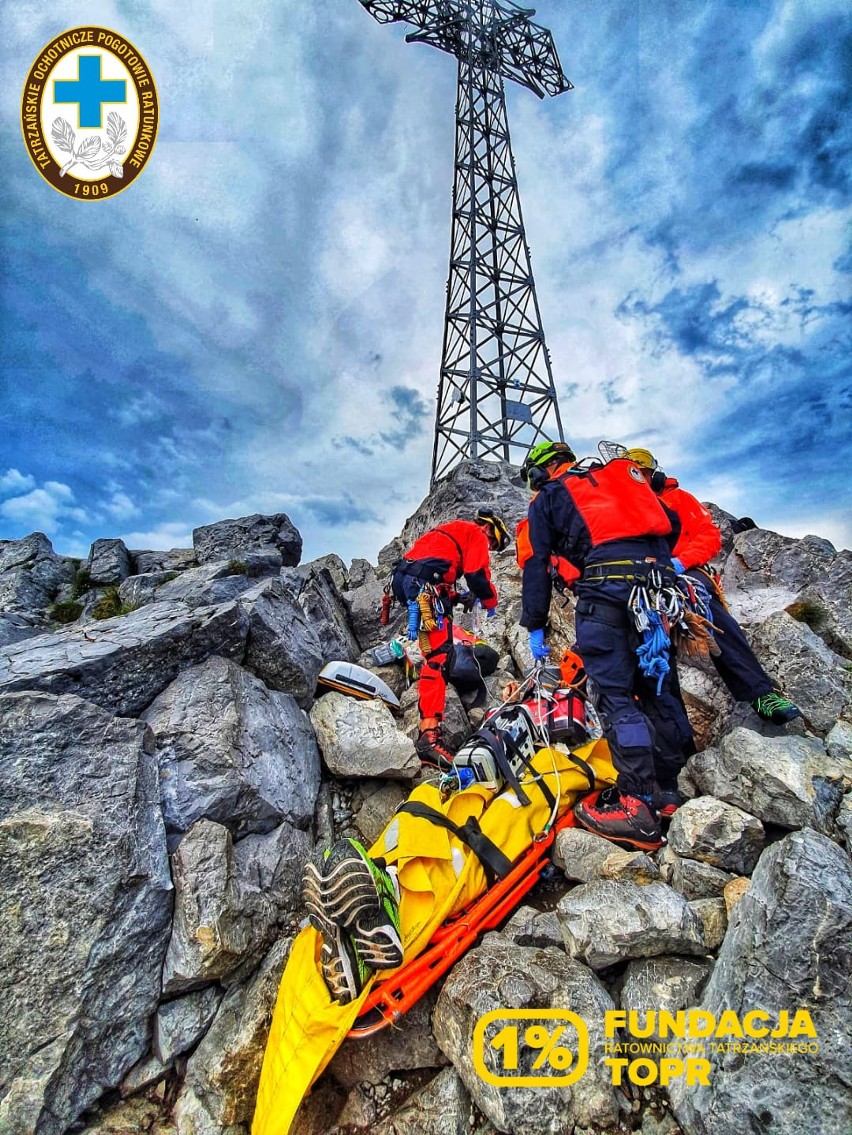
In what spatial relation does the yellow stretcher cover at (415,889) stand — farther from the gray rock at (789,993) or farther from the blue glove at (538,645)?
the gray rock at (789,993)

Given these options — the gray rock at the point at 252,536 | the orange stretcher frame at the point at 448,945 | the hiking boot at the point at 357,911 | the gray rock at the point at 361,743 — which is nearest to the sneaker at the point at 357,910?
the hiking boot at the point at 357,911

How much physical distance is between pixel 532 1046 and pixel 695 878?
1.35 metres

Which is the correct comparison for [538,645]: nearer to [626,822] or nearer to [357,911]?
[626,822]

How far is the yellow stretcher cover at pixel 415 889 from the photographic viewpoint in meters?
2.35

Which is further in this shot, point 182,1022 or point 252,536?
point 252,536

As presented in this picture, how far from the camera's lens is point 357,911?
8.27ft

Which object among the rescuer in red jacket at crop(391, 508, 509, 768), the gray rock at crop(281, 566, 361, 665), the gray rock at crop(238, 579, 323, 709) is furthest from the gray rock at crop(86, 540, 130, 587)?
the rescuer in red jacket at crop(391, 508, 509, 768)

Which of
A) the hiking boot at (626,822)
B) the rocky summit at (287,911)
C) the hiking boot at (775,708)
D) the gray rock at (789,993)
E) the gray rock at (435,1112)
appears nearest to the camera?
the gray rock at (789,993)

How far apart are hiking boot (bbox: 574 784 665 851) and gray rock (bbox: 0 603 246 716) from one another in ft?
11.5

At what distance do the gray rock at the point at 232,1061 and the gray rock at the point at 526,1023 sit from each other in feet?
3.43

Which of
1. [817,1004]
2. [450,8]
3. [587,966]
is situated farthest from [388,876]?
[450,8]

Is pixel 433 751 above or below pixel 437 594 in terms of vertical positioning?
below

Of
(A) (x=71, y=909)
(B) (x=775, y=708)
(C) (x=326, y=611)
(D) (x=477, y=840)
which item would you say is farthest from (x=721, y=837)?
(C) (x=326, y=611)

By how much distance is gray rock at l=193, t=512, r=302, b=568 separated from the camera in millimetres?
12438
